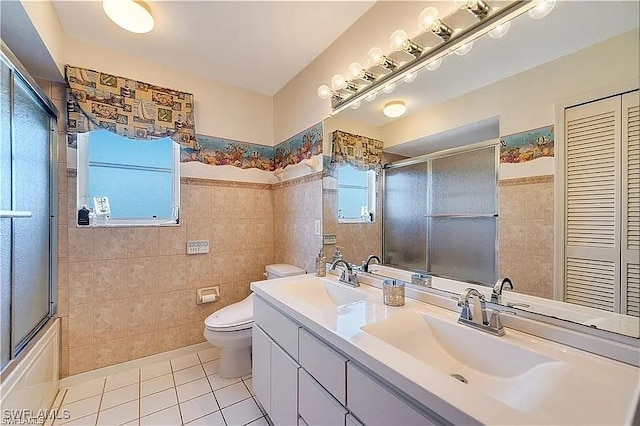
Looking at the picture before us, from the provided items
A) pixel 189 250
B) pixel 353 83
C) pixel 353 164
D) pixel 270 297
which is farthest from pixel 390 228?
pixel 189 250

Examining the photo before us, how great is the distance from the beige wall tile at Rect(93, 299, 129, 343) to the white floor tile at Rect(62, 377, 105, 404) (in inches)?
10.8

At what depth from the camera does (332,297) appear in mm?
1619

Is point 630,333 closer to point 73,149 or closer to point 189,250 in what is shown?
point 189,250

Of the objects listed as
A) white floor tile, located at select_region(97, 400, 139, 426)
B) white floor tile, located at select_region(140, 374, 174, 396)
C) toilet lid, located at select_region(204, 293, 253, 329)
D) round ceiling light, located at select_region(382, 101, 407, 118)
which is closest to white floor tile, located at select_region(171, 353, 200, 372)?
white floor tile, located at select_region(140, 374, 174, 396)

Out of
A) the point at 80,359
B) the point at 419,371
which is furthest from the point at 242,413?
the point at 419,371

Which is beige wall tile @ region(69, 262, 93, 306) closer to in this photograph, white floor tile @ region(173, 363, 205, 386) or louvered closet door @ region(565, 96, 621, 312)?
white floor tile @ region(173, 363, 205, 386)

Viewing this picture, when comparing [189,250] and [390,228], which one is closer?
[390,228]

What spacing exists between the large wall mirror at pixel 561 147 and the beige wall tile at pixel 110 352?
241cm

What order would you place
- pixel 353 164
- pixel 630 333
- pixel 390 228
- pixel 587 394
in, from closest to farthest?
pixel 587 394
pixel 630 333
pixel 390 228
pixel 353 164

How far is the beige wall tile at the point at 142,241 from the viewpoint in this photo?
6.70 ft

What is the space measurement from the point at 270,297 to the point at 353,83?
1.37 m

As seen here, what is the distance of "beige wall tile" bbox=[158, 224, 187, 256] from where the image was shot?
215cm

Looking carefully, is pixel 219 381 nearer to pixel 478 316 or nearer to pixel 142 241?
pixel 142 241

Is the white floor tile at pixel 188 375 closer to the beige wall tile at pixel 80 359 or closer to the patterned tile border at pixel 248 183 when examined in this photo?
the beige wall tile at pixel 80 359
